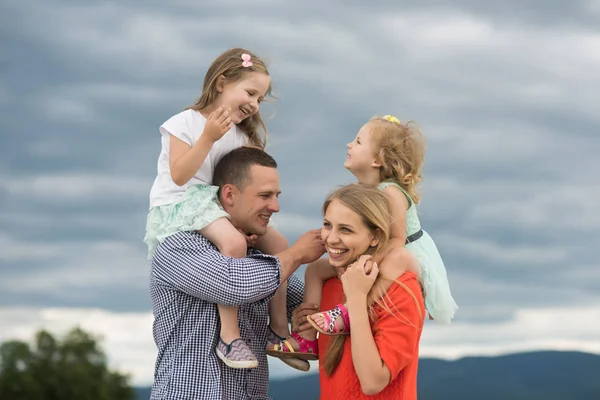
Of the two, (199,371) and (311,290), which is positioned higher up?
(311,290)

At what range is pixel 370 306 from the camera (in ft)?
20.2

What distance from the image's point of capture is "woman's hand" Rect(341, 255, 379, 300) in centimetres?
609

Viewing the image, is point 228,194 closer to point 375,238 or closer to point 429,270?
point 375,238

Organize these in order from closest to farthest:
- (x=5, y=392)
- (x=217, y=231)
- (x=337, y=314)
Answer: (x=337, y=314) < (x=217, y=231) < (x=5, y=392)

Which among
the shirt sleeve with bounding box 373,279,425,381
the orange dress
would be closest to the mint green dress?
the orange dress

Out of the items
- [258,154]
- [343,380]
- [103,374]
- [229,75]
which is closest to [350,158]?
[258,154]

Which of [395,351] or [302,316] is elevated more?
[302,316]

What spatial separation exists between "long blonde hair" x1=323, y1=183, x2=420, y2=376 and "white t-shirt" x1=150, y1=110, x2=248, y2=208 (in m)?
1.21

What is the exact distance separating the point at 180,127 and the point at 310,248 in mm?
1477

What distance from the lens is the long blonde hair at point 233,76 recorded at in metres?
7.42

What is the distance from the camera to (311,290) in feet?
22.6

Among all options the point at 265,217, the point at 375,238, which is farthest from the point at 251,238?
the point at 375,238

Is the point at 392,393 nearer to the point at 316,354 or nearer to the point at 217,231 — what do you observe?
the point at 316,354

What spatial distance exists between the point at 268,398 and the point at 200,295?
47.3 inches
